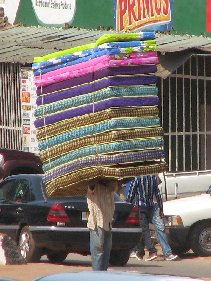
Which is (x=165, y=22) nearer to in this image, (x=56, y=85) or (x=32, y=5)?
(x=32, y=5)

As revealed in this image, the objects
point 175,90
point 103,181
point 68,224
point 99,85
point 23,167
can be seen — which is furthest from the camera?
point 175,90

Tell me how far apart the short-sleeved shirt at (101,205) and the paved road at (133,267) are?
56.6 inches

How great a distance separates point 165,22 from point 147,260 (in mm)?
13142

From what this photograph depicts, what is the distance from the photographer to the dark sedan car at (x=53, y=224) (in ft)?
62.6

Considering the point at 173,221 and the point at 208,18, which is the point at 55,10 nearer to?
the point at 208,18

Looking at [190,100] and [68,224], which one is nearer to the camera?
[68,224]

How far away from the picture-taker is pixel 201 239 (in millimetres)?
21453

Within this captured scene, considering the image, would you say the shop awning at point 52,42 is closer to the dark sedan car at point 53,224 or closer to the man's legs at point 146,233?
the man's legs at point 146,233

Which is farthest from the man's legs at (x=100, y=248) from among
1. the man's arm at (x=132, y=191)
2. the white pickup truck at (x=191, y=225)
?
the white pickup truck at (x=191, y=225)

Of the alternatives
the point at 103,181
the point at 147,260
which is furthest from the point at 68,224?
the point at 103,181

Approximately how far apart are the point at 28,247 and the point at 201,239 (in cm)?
352

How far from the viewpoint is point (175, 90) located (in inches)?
1214

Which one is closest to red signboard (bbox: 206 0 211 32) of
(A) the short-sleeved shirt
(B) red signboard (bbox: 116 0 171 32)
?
(B) red signboard (bbox: 116 0 171 32)

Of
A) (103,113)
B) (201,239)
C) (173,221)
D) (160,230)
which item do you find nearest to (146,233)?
(160,230)
